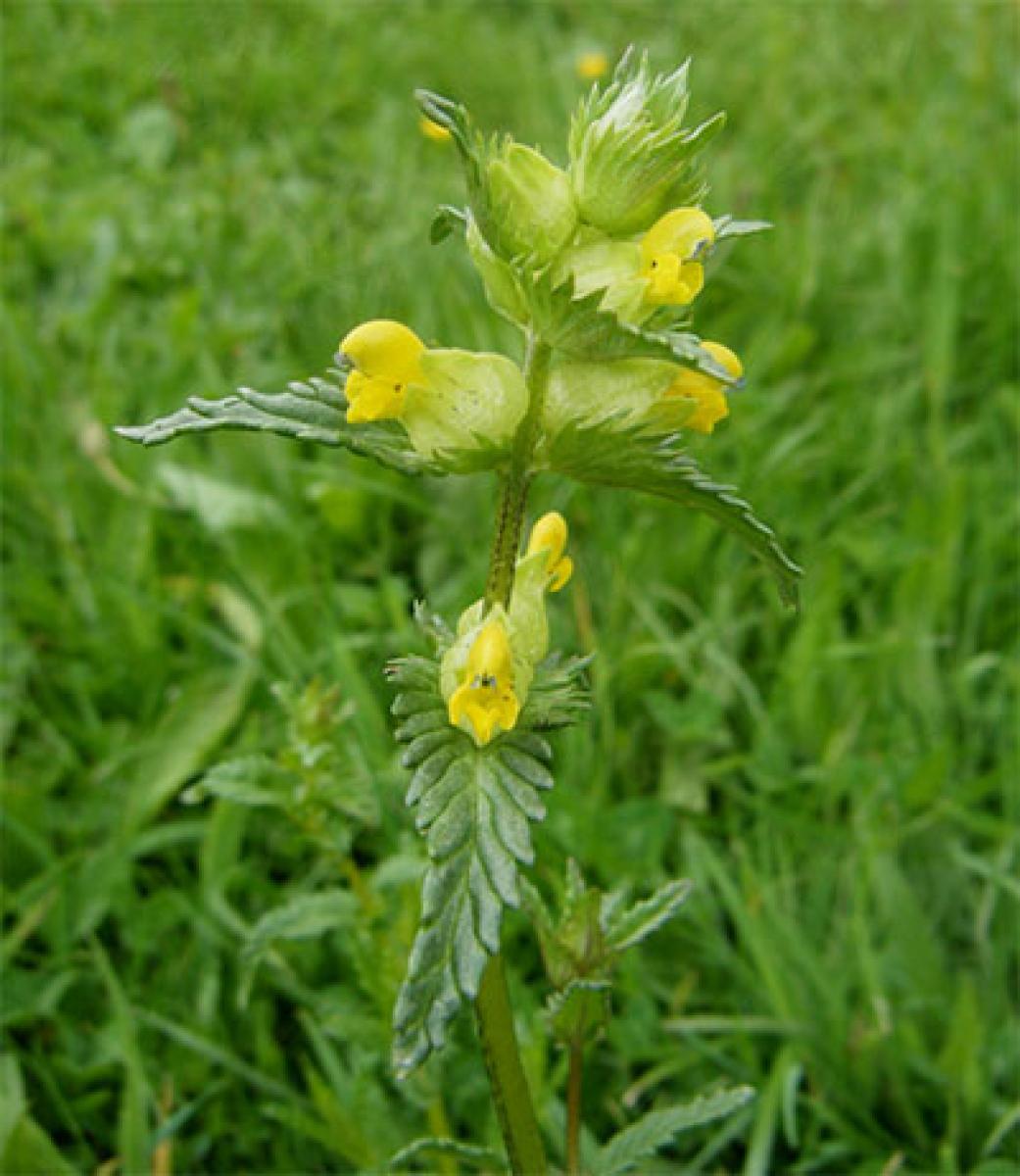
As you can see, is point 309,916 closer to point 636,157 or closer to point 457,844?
point 457,844

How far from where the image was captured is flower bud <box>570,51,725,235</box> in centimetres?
81

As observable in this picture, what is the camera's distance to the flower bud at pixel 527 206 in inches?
31.9

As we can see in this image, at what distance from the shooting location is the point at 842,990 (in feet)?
4.83

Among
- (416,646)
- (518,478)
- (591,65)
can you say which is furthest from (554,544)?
(591,65)

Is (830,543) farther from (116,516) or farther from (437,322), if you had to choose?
(116,516)

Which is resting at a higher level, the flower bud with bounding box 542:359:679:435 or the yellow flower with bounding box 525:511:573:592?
the flower bud with bounding box 542:359:679:435

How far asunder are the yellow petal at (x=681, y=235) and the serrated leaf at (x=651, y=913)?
0.50 meters

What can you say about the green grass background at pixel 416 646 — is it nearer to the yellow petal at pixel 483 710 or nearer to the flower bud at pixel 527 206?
the yellow petal at pixel 483 710

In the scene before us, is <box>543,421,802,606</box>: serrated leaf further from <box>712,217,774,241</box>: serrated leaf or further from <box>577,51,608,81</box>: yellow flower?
<box>577,51,608,81</box>: yellow flower

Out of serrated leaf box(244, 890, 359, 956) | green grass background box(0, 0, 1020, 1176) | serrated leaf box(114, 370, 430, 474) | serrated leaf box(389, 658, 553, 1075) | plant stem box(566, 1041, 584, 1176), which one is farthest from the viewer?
green grass background box(0, 0, 1020, 1176)

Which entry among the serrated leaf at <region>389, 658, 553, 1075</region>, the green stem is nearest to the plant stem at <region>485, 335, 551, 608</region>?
the green stem

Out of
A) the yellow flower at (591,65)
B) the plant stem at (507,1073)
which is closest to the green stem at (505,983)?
the plant stem at (507,1073)

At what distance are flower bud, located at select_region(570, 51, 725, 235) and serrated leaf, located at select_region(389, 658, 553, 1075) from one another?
33cm

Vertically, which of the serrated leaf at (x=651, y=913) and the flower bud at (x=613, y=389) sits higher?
the flower bud at (x=613, y=389)
